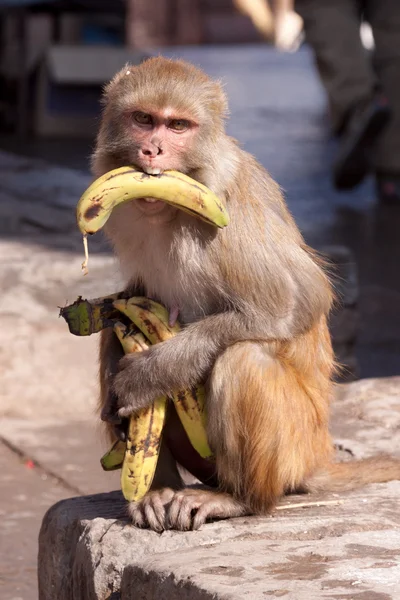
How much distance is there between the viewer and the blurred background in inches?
197

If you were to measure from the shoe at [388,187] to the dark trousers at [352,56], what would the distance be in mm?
354

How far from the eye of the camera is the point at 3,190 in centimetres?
784

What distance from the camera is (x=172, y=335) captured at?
127 inches

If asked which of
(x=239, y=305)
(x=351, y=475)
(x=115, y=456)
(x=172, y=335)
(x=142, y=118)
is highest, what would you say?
(x=142, y=118)

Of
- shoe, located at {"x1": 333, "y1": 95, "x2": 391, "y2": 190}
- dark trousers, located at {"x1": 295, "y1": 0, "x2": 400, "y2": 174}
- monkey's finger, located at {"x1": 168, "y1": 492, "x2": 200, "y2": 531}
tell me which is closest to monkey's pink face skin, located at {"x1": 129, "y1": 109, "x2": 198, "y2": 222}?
monkey's finger, located at {"x1": 168, "y1": 492, "x2": 200, "y2": 531}

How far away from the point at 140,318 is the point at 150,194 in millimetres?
377

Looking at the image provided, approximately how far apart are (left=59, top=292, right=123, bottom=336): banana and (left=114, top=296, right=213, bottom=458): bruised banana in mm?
43

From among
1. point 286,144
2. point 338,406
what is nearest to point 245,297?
point 338,406

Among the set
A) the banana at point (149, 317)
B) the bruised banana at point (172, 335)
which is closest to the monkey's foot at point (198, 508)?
the bruised banana at point (172, 335)

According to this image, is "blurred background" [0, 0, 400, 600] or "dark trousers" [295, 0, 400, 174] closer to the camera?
"blurred background" [0, 0, 400, 600]

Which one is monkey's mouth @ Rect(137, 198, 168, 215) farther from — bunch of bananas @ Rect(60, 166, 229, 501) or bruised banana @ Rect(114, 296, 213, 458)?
bruised banana @ Rect(114, 296, 213, 458)

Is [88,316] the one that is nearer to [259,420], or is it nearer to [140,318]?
[140,318]

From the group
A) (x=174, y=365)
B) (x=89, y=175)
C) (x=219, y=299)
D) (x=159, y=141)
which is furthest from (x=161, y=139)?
(x=89, y=175)

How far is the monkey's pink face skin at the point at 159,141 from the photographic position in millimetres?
Answer: 3029
